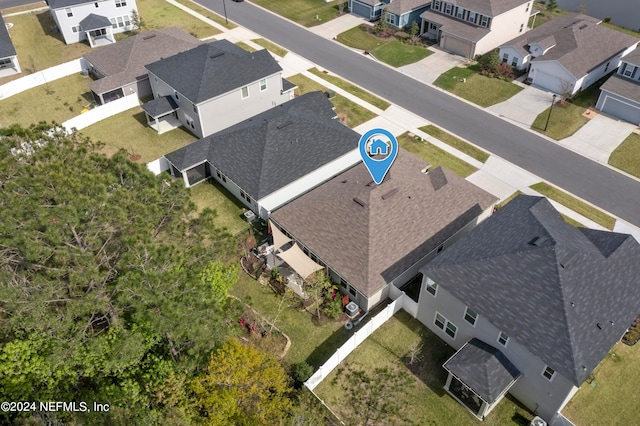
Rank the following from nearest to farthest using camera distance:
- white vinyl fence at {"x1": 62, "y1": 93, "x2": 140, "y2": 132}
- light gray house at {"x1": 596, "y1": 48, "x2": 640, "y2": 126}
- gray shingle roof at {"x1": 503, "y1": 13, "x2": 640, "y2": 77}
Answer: white vinyl fence at {"x1": 62, "y1": 93, "x2": 140, "y2": 132}, light gray house at {"x1": 596, "y1": 48, "x2": 640, "y2": 126}, gray shingle roof at {"x1": 503, "y1": 13, "x2": 640, "y2": 77}

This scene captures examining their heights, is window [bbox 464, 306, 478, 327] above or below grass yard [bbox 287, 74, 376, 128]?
above

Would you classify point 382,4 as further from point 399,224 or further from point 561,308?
Answer: point 561,308

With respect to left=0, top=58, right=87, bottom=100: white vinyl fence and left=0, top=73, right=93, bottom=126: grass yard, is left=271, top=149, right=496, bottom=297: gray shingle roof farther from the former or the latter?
left=0, top=58, right=87, bottom=100: white vinyl fence

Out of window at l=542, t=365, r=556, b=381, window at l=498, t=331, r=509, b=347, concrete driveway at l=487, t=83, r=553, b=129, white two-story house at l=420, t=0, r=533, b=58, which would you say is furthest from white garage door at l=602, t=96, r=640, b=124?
window at l=542, t=365, r=556, b=381

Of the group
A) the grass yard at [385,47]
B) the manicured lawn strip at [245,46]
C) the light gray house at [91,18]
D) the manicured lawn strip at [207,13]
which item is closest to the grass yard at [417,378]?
the grass yard at [385,47]

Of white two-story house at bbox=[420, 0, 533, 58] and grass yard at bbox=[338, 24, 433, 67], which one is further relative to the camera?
grass yard at bbox=[338, 24, 433, 67]

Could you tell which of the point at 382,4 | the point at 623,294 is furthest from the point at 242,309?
the point at 382,4

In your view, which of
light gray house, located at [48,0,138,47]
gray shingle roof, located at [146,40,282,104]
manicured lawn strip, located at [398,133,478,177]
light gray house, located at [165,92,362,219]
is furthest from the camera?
light gray house, located at [48,0,138,47]
